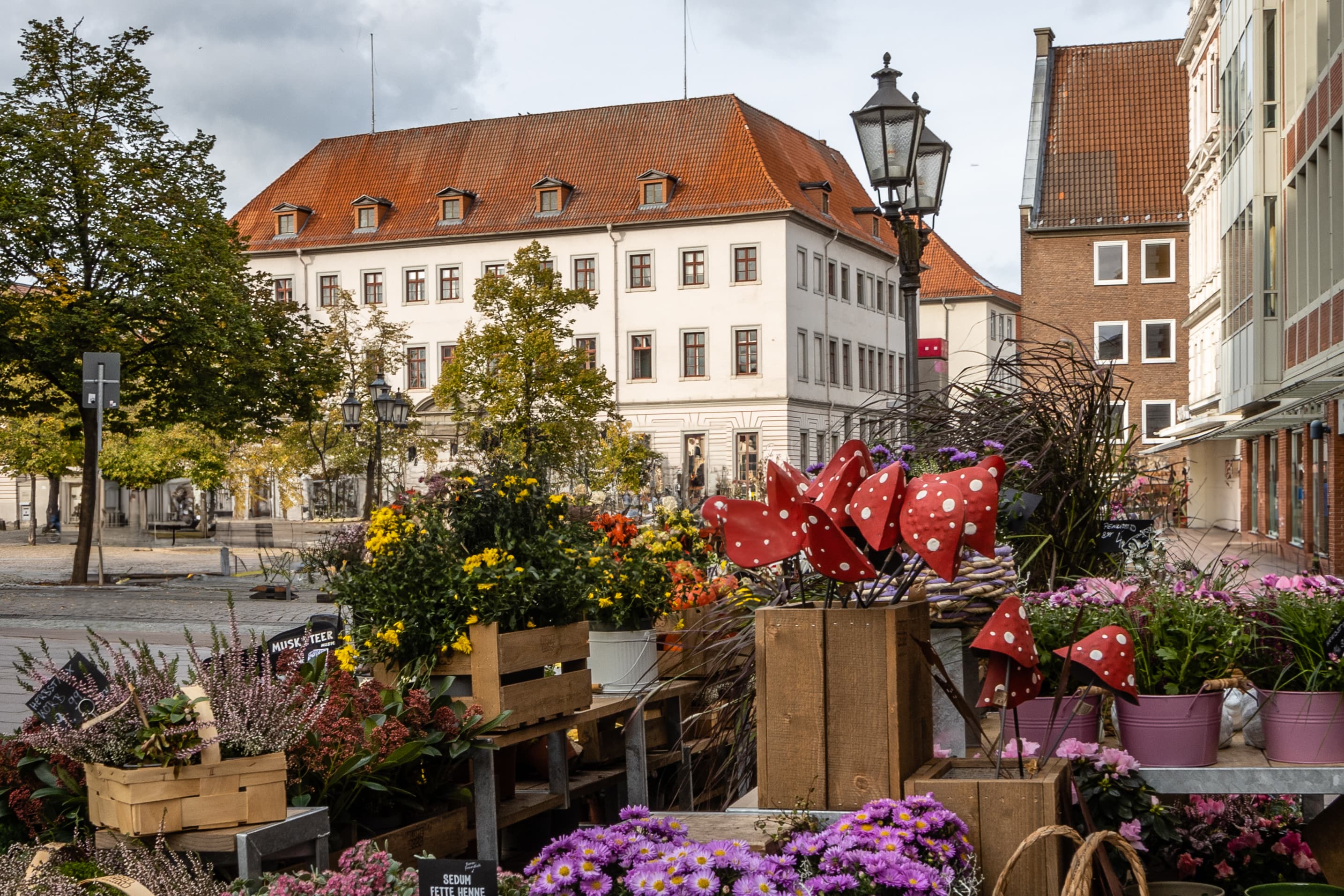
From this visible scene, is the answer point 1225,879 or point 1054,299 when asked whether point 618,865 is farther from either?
point 1054,299

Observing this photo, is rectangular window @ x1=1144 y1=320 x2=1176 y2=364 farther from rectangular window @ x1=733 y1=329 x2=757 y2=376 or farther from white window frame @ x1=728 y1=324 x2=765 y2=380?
rectangular window @ x1=733 y1=329 x2=757 y2=376

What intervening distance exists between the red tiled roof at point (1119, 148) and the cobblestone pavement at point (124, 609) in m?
29.6

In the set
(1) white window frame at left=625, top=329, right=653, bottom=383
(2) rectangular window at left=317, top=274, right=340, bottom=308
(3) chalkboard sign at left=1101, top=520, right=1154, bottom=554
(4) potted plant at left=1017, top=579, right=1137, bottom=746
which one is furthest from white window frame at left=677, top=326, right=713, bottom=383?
(4) potted plant at left=1017, top=579, right=1137, bottom=746

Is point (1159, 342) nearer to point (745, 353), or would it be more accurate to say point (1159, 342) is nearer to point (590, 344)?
point (745, 353)

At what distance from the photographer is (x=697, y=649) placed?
421 cm

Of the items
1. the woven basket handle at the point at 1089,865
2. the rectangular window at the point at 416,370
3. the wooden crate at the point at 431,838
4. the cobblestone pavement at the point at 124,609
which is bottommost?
the cobblestone pavement at the point at 124,609

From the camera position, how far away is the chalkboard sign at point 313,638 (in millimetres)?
5148

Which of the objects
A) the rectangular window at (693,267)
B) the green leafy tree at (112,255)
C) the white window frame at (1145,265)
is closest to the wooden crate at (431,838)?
the green leafy tree at (112,255)

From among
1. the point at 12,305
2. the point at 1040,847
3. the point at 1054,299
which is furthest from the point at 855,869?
the point at 1054,299

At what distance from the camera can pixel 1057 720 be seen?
130 inches

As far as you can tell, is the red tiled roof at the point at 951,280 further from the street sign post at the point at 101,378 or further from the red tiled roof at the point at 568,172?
the street sign post at the point at 101,378

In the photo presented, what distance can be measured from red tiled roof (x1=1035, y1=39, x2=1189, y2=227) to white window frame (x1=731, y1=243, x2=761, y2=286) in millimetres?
10793

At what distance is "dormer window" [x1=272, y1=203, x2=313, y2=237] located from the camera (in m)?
62.5

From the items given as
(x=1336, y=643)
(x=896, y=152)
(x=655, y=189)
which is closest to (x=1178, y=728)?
(x=1336, y=643)
